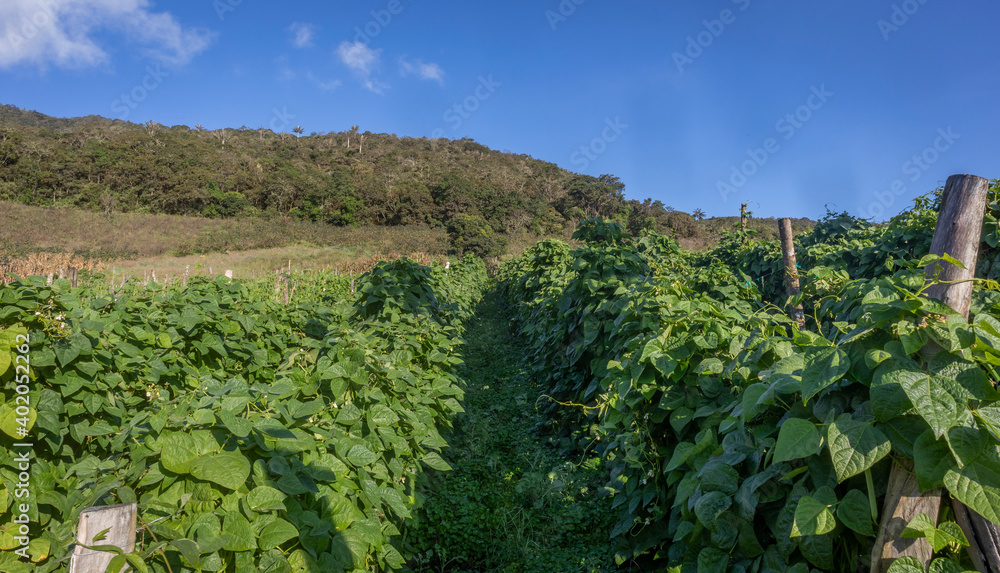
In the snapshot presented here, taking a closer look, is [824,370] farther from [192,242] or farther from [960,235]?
[192,242]

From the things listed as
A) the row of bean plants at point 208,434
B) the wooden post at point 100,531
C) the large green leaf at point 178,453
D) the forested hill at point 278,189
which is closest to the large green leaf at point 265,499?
the row of bean plants at point 208,434

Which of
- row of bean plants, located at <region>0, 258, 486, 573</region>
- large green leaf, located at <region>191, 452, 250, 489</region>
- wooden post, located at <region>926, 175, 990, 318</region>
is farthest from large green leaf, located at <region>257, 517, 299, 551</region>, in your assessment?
wooden post, located at <region>926, 175, 990, 318</region>

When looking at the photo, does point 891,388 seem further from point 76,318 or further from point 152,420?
point 76,318

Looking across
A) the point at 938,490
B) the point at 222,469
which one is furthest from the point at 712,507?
the point at 222,469

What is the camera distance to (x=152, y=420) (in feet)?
5.22

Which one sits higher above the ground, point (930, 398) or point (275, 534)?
point (930, 398)

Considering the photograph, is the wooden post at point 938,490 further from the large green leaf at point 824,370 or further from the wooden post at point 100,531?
the wooden post at point 100,531

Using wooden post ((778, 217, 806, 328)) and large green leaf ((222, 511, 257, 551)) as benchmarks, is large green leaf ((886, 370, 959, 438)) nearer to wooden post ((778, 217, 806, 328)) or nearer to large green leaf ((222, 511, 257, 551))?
large green leaf ((222, 511, 257, 551))

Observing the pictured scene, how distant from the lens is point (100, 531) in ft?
3.55

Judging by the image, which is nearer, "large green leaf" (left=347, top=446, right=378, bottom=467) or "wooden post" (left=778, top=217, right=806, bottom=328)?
"large green leaf" (left=347, top=446, right=378, bottom=467)

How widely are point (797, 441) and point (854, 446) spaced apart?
12 centimetres

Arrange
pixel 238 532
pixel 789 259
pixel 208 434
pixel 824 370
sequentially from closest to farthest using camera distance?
pixel 824 370
pixel 238 532
pixel 208 434
pixel 789 259

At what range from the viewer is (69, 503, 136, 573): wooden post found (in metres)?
1.05

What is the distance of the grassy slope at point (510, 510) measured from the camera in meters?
2.80
